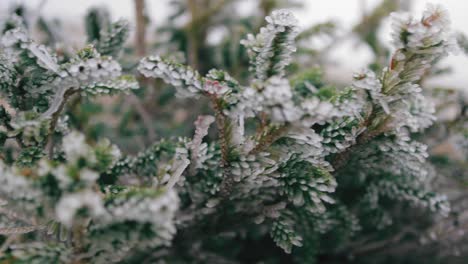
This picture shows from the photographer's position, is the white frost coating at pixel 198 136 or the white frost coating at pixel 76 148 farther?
the white frost coating at pixel 198 136

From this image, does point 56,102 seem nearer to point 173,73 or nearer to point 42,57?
point 42,57

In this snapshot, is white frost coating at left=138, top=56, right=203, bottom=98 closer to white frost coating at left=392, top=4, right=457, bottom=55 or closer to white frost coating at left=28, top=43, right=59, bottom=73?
white frost coating at left=28, top=43, right=59, bottom=73

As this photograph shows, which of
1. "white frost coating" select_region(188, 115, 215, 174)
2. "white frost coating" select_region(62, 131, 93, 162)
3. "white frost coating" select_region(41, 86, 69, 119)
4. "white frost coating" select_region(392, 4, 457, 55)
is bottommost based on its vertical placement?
"white frost coating" select_region(62, 131, 93, 162)

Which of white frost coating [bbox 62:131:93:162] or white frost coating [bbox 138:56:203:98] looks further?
white frost coating [bbox 138:56:203:98]

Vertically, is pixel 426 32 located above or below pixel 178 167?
above

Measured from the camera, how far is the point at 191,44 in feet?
4.83

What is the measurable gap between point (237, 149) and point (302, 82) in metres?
0.30

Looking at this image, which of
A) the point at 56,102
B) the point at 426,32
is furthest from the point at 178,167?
the point at 426,32

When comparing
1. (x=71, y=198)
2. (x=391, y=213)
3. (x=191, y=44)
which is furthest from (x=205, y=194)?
(x=191, y=44)

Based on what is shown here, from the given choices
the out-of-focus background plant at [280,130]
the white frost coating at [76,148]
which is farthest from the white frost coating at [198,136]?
the white frost coating at [76,148]

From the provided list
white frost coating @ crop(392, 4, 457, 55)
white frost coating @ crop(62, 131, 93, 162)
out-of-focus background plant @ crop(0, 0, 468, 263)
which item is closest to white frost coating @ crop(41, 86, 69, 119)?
out-of-focus background plant @ crop(0, 0, 468, 263)

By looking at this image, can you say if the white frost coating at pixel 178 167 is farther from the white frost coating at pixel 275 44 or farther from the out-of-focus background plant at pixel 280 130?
the white frost coating at pixel 275 44

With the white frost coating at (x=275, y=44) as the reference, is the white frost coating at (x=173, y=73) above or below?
below

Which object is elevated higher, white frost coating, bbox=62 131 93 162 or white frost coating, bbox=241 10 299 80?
white frost coating, bbox=241 10 299 80
